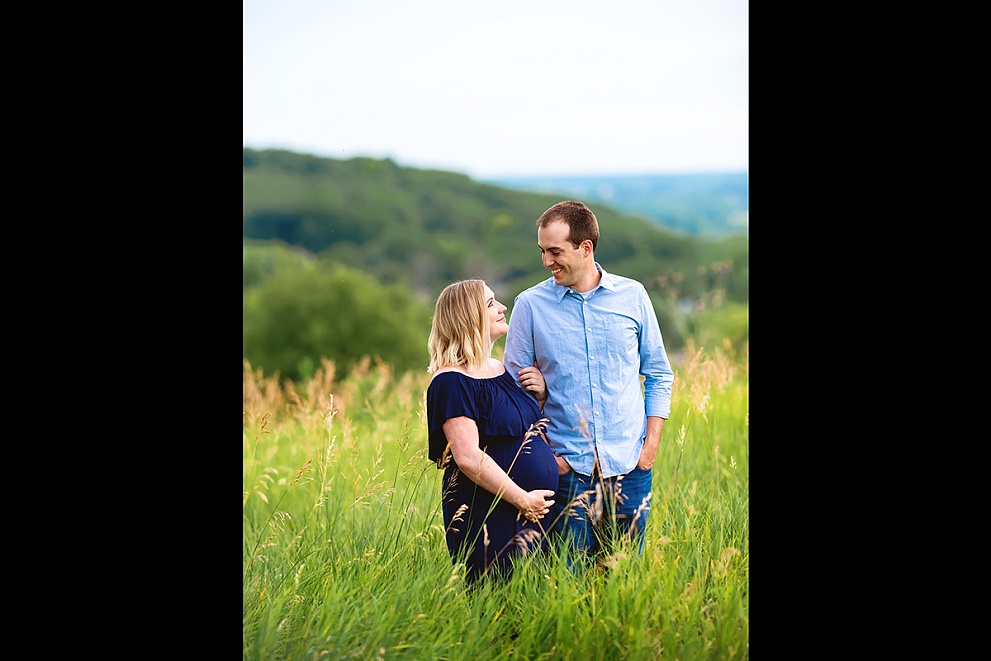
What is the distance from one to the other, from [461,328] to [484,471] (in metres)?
0.51

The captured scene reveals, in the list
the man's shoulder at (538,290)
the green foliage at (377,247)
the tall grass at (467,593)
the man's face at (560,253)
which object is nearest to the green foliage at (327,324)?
the green foliage at (377,247)

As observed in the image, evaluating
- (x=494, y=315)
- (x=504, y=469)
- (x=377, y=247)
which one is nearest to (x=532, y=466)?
(x=504, y=469)

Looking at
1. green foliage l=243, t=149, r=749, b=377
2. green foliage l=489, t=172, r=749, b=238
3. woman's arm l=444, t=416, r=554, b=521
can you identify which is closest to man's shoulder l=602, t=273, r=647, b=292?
woman's arm l=444, t=416, r=554, b=521

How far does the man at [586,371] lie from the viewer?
10.6 feet

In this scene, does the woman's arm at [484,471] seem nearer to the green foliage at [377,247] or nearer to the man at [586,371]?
the man at [586,371]

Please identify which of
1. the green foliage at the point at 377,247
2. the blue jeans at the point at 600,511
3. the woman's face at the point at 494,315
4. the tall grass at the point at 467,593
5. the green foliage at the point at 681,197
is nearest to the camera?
the tall grass at the point at 467,593

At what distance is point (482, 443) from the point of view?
3109mm

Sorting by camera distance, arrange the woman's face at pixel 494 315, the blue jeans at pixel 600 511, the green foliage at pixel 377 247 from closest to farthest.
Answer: the woman's face at pixel 494 315 → the blue jeans at pixel 600 511 → the green foliage at pixel 377 247

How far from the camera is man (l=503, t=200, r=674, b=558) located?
3.23 metres

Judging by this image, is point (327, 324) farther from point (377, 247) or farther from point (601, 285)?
point (601, 285)

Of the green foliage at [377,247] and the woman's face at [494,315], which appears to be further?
the green foliage at [377,247]
